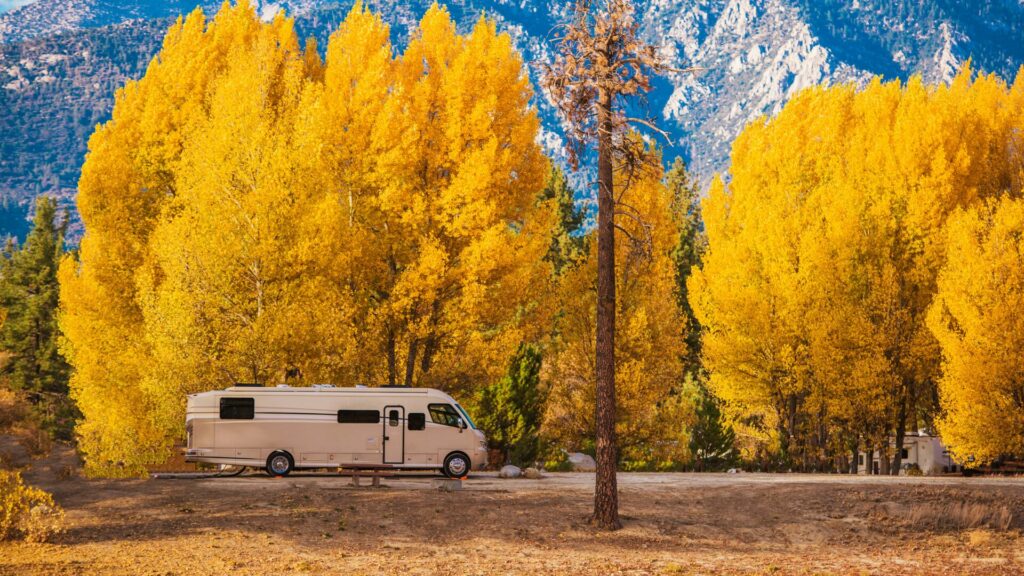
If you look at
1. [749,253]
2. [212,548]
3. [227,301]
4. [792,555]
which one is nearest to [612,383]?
[792,555]

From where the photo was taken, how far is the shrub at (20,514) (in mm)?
15742

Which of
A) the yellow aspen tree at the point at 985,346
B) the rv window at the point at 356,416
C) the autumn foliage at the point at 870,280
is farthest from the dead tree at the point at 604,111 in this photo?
the autumn foliage at the point at 870,280

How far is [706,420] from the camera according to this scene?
127ft

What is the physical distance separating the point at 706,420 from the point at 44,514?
86.7 feet

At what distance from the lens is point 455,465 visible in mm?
25188

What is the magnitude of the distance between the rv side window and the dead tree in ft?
30.6

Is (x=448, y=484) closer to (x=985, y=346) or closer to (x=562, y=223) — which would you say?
(x=985, y=346)

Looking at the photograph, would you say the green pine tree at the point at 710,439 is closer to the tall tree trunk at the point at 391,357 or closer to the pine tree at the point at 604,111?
the tall tree trunk at the point at 391,357

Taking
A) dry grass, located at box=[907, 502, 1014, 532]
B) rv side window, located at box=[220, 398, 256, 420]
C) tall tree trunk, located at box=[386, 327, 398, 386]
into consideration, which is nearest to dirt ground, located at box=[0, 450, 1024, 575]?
dry grass, located at box=[907, 502, 1014, 532]

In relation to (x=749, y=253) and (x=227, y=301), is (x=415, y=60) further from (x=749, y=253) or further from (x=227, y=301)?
(x=749, y=253)

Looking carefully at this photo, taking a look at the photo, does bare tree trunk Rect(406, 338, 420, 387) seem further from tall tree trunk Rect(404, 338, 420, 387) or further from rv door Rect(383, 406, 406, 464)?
rv door Rect(383, 406, 406, 464)

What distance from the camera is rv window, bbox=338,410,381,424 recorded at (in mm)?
24422

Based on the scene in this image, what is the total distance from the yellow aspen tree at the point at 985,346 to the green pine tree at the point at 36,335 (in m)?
39.0

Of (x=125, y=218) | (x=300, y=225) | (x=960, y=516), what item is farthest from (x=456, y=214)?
(x=960, y=516)
